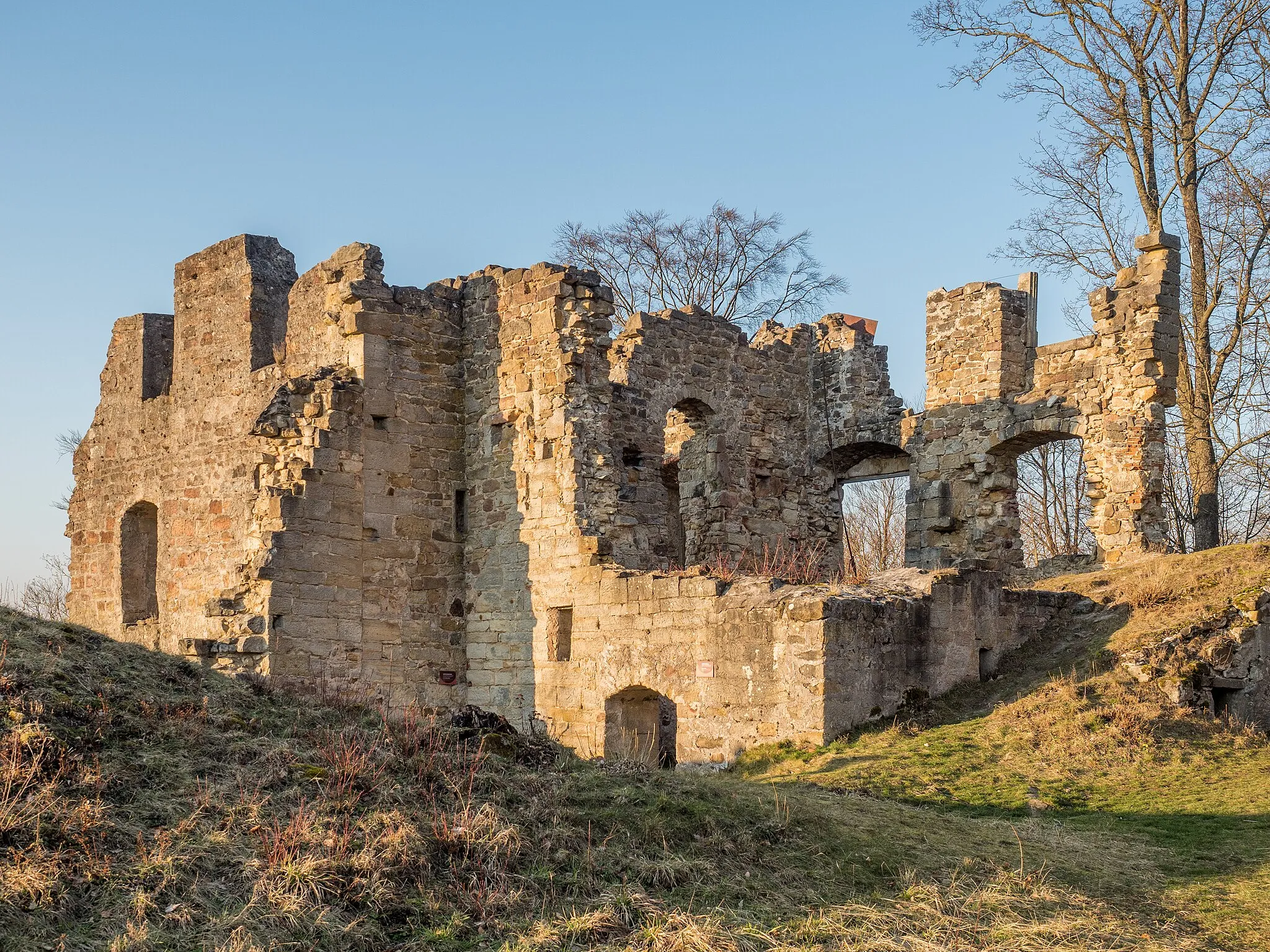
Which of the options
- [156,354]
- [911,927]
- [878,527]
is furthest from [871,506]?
[911,927]

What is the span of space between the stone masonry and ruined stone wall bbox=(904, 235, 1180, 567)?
44 mm

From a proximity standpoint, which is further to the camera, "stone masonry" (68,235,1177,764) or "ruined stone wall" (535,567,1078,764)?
"stone masonry" (68,235,1177,764)

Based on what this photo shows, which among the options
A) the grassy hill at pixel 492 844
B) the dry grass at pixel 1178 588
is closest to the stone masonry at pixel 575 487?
the dry grass at pixel 1178 588

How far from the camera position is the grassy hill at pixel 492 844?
640 cm

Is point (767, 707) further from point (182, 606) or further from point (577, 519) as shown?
point (182, 606)

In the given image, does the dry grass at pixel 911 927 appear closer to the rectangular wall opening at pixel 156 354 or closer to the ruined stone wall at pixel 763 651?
the ruined stone wall at pixel 763 651

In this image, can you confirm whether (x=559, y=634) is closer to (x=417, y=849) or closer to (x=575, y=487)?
(x=575, y=487)

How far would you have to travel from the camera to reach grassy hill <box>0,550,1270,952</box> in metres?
6.40

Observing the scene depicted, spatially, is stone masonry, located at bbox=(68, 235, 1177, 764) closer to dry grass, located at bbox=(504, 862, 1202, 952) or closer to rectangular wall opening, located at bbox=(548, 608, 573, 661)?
rectangular wall opening, located at bbox=(548, 608, 573, 661)

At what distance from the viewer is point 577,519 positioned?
1471 cm

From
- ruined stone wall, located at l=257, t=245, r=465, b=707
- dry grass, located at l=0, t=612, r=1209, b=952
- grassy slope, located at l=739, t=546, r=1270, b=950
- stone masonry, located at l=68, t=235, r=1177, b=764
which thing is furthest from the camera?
ruined stone wall, located at l=257, t=245, r=465, b=707

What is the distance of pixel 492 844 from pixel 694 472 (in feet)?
43.1

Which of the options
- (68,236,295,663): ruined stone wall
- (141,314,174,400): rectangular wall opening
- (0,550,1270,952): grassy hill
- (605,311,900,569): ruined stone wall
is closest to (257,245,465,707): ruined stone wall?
(605,311,900,569): ruined stone wall

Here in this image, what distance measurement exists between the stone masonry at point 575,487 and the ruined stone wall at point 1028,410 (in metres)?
0.04
